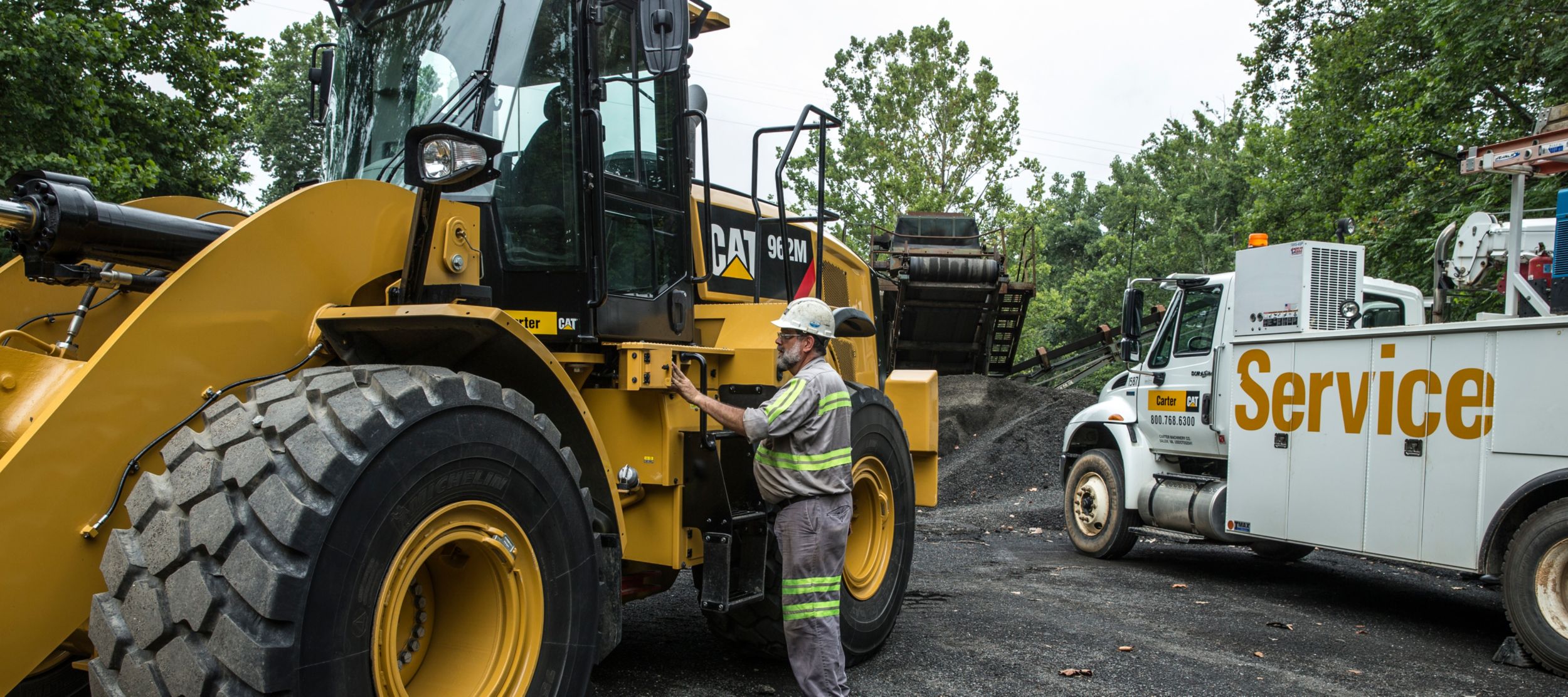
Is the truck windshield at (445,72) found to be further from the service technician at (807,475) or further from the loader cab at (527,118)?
the service technician at (807,475)

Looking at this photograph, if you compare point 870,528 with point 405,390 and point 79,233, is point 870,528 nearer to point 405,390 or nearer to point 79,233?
point 405,390

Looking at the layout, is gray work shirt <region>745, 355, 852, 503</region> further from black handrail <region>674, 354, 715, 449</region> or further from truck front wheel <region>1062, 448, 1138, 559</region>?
truck front wheel <region>1062, 448, 1138, 559</region>

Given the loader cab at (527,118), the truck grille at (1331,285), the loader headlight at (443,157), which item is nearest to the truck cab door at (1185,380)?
the truck grille at (1331,285)

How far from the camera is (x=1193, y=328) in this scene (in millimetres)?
8766

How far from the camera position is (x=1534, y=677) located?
5.54 meters

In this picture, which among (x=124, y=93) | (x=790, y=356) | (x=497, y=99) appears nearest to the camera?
(x=497, y=99)

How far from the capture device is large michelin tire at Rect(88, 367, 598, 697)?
2441 mm

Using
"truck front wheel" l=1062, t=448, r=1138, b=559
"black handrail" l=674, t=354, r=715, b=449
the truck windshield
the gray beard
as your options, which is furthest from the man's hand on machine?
"truck front wheel" l=1062, t=448, r=1138, b=559

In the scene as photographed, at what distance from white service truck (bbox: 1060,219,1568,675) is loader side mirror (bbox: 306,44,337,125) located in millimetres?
6131

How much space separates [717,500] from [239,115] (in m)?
14.2

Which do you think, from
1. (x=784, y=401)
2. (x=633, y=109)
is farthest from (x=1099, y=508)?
(x=633, y=109)

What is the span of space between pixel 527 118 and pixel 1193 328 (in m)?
6.52

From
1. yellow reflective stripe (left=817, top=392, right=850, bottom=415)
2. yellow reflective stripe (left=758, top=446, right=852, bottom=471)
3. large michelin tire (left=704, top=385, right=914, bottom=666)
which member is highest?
yellow reflective stripe (left=817, top=392, right=850, bottom=415)

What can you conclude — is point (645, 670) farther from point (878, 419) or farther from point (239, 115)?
point (239, 115)
